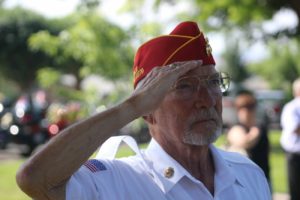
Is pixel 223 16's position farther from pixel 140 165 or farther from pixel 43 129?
pixel 140 165

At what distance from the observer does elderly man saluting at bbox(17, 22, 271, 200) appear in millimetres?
2086

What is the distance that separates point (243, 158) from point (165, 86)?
2.52 ft

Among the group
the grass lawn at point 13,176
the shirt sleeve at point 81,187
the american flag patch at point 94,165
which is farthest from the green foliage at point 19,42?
the shirt sleeve at point 81,187

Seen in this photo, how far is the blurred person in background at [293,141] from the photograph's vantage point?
7.42 metres

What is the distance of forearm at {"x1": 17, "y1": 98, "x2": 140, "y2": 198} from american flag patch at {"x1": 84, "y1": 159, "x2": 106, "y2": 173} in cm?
24

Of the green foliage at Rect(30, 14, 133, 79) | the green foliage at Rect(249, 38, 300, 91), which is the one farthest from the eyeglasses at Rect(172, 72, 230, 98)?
the green foliage at Rect(249, 38, 300, 91)

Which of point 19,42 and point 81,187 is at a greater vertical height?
point 81,187

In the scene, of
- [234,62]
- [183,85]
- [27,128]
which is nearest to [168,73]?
[183,85]

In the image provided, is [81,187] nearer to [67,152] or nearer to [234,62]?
[67,152]

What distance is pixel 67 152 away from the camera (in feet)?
6.04

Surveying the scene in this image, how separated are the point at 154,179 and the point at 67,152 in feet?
1.76

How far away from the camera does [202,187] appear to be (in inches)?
91.2

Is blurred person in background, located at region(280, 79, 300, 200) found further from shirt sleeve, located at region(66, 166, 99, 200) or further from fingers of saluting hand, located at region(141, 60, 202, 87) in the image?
shirt sleeve, located at region(66, 166, 99, 200)

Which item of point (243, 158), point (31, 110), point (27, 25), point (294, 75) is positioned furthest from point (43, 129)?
point (294, 75)
